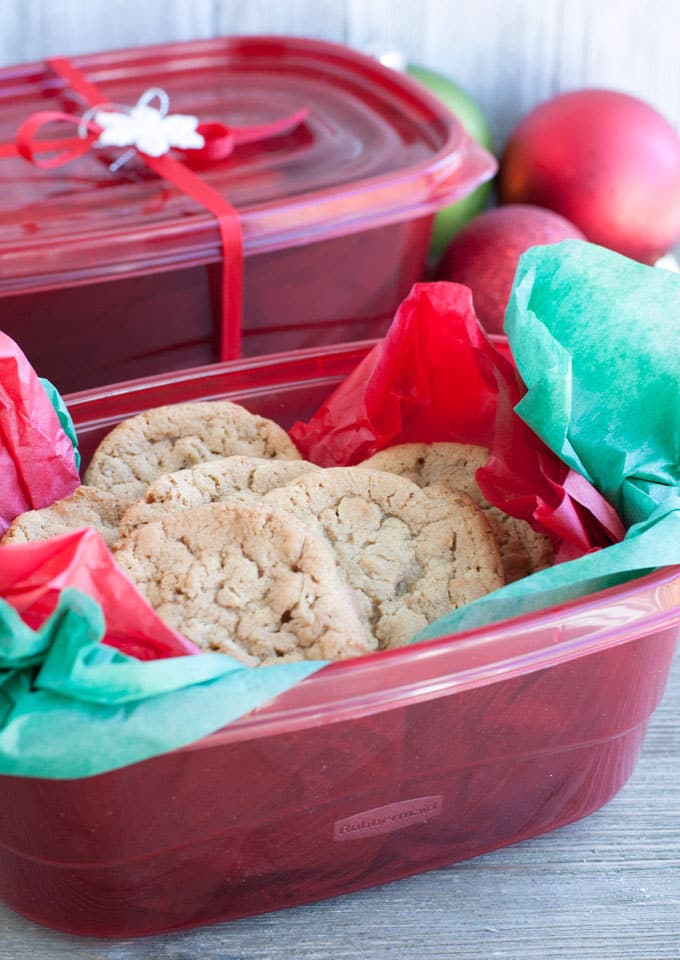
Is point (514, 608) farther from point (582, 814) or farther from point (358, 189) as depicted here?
point (358, 189)

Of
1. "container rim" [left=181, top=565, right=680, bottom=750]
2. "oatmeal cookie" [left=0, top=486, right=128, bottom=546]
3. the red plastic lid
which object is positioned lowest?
"oatmeal cookie" [left=0, top=486, right=128, bottom=546]

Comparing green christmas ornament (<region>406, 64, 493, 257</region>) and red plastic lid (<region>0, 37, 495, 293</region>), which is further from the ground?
red plastic lid (<region>0, 37, 495, 293</region>)

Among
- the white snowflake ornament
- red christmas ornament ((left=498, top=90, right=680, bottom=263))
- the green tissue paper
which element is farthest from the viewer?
red christmas ornament ((left=498, top=90, right=680, bottom=263))

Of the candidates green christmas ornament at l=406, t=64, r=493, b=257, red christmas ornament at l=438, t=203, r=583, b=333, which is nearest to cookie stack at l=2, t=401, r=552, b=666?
red christmas ornament at l=438, t=203, r=583, b=333

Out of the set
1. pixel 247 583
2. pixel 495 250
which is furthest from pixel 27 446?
pixel 495 250

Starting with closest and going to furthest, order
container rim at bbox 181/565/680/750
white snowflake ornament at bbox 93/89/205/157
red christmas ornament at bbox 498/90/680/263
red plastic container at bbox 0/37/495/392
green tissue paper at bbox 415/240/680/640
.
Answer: container rim at bbox 181/565/680/750 < green tissue paper at bbox 415/240/680/640 < red plastic container at bbox 0/37/495/392 < white snowflake ornament at bbox 93/89/205/157 < red christmas ornament at bbox 498/90/680/263

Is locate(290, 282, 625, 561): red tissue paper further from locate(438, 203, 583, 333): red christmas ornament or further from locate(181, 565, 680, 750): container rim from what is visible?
locate(438, 203, 583, 333): red christmas ornament

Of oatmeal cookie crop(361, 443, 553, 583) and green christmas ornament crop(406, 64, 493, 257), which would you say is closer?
oatmeal cookie crop(361, 443, 553, 583)

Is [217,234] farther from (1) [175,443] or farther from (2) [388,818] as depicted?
(2) [388,818]
